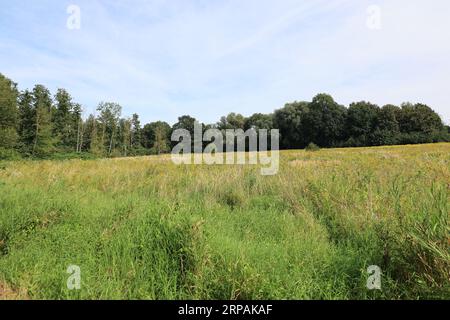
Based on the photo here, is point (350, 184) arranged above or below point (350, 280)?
above

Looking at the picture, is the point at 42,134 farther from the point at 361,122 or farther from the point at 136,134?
the point at 361,122

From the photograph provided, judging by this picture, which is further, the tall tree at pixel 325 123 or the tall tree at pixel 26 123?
the tall tree at pixel 325 123

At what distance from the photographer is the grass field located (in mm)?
2719

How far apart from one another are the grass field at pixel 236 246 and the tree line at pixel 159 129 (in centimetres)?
3845

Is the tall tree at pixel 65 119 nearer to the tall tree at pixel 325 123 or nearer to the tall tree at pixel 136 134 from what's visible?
the tall tree at pixel 136 134

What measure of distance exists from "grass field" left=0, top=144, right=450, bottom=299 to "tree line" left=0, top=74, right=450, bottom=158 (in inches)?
1514

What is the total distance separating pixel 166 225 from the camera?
3.75 meters

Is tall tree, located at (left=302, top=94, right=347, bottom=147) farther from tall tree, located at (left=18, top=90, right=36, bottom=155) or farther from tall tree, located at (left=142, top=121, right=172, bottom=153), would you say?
tall tree, located at (left=18, top=90, right=36, bottom=155)

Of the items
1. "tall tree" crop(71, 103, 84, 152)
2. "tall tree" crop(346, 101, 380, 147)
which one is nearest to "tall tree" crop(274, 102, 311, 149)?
"tall tree" crop(346, 101, 380, 147)

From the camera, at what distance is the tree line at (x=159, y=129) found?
43250mm

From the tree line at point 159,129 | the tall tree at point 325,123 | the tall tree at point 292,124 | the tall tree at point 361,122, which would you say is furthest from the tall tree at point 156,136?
the tall tree at point 361,122
